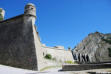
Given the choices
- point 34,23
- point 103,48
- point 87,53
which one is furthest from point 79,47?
point 34,23

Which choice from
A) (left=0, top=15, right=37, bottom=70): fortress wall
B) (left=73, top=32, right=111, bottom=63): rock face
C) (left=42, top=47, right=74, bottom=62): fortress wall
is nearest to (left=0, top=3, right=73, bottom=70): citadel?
(left=0, top=15, right=37, bottom=70): fortress wall

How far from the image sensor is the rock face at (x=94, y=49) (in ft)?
142

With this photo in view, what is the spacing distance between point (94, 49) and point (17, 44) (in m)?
40.0

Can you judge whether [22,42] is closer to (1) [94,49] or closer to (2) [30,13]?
(2) [30,13]

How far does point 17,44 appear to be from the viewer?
50.8 ft

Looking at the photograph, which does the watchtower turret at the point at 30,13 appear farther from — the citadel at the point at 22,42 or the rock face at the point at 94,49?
the rock face at the point at 94,49

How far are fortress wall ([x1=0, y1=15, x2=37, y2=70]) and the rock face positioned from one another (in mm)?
28963

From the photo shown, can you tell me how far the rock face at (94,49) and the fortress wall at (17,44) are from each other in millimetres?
28963

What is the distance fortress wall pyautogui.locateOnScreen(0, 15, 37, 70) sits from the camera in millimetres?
14227

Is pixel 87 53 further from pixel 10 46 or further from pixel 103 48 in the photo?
pixel 10 46

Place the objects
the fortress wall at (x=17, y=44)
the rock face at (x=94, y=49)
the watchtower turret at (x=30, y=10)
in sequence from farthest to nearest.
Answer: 1. the rock face at (x=94, y=49)
2. the watchtower turret at (x=30, y=10)
3. the fortress wall at (x=17, y=44)

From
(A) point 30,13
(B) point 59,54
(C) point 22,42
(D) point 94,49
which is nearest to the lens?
(C) point 22,42

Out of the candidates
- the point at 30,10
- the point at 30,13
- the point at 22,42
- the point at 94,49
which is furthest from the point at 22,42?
the point at 94,49

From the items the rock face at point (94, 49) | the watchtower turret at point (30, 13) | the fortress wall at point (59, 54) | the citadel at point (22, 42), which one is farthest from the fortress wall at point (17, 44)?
the rock face at point (94, 49)
